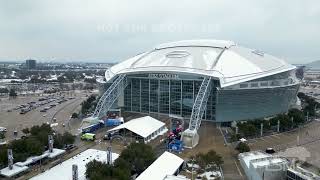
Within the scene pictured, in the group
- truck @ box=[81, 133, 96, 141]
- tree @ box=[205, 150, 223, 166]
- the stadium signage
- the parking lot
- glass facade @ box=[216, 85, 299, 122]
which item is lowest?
the parking lot

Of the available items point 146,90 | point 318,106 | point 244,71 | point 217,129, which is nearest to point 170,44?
point 146,90

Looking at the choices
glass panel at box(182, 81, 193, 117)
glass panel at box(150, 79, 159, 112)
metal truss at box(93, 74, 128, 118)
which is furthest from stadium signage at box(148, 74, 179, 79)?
metal truss at box(93, 74, 128, 118)

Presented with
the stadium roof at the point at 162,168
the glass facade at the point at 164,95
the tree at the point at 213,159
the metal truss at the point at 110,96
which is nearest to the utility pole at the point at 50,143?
the stadium roof at the point at 162,168

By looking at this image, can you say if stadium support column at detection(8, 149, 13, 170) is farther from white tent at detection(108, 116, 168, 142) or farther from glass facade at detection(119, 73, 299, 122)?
glass facade at detection(119, 73, 299, 122)

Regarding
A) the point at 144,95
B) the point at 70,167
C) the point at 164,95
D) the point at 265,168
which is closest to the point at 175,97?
the point at 164,95

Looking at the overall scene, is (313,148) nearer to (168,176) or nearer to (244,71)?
(244,71)
